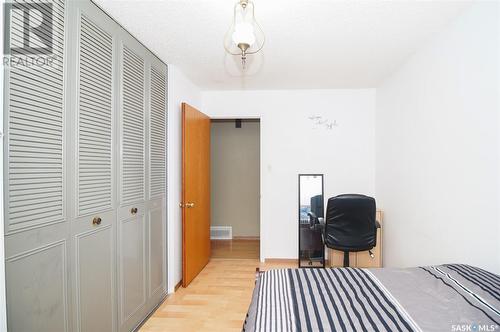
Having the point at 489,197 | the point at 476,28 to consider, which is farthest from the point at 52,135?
the point at 476,28

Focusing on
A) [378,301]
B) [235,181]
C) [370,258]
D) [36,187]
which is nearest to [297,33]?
[378,301]

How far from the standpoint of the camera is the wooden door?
2.92 m

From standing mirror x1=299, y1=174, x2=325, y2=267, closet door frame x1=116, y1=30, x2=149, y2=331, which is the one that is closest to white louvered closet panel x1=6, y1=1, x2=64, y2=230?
closet door frame x1=116, y1=30, x2=149, y2=331

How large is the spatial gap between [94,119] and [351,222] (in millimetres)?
2445

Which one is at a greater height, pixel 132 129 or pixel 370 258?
pixel 132 129

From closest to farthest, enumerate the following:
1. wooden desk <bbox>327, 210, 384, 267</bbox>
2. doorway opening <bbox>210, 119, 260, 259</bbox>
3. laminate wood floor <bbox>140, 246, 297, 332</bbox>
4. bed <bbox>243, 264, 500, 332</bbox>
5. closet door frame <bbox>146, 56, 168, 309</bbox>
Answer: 1. bed <bbox>243, 264, 500, 332</bbox>
2. laminate wood floor <bbox>140, 246, 297, 332</bbox>
3. closet door frame <bbox>146, 56, 168, 309</bbox>
4. wooden desk <bbox>327, 210, 384, 267</bbox>
5. doorway opening <bbox>210, 119, 260, 259</bbox>

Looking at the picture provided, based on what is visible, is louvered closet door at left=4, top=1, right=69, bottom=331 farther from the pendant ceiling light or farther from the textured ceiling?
the pendant ceiling light

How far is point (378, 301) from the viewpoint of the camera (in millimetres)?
1244

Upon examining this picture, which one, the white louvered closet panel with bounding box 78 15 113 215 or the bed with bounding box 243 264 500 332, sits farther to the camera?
the white louvered closet panel with bounding box 78 15 113 215

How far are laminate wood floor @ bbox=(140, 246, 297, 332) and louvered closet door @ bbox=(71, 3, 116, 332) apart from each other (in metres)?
0.55

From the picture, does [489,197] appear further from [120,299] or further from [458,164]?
[120,299]

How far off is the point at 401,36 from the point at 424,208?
1.50 m

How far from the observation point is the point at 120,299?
2.01 m

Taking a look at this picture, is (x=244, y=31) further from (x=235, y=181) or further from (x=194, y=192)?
(x=235, y=181)
